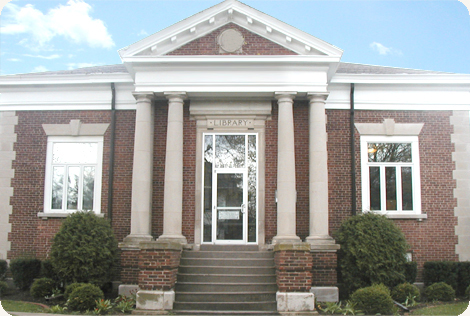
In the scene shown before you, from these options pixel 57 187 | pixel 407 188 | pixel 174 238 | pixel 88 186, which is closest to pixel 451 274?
pixel 407 188

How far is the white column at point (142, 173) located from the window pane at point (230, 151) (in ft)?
6.55

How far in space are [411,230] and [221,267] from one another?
5825 mm

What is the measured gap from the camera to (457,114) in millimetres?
15055

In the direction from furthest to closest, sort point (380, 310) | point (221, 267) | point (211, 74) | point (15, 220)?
point (15, 220) < point (211, 74) < point (221, 267) < point (380, 310)

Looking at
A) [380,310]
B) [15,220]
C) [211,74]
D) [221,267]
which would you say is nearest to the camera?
[380,310]

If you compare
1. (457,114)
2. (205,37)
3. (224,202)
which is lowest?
(224,202)

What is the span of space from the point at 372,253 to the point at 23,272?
9477 millimetres

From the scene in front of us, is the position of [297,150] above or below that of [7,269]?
above

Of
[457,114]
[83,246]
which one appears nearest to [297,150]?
[457,114]

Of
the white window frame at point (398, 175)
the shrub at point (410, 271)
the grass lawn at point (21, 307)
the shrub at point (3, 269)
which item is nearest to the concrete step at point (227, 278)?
the grass lawn at point (21, 307)

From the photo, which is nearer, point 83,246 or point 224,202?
point 83,246

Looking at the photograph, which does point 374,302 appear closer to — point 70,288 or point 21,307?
point 70,288

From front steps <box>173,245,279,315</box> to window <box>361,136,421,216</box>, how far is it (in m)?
3.91

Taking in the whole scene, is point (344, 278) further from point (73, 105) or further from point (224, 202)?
point (73, 105)
